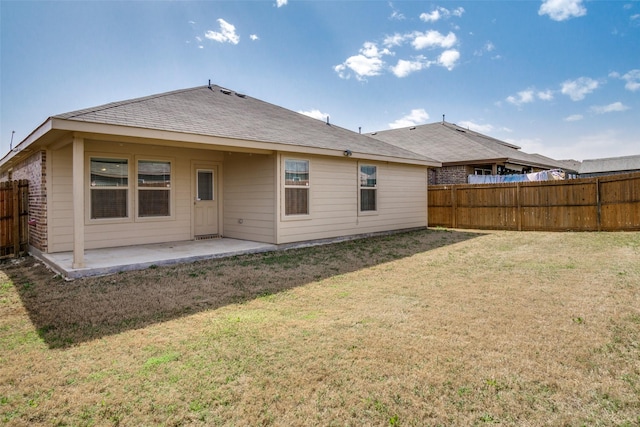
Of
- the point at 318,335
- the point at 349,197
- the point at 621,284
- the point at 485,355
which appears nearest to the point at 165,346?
the point at 318,335

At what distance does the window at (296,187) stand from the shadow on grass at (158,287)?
3.63ft

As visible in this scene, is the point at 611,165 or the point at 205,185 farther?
the point at 611,165

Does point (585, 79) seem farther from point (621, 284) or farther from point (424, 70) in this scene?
point (621, 284)

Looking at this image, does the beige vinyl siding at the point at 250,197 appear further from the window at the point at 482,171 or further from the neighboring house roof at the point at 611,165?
the neighboring house roof at the point at 611,165

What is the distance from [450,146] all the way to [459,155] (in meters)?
1.58

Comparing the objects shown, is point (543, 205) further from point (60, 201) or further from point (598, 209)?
point (60, 201)

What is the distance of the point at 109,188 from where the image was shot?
795 centimetres

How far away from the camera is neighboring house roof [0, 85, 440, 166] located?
6016 millimetres

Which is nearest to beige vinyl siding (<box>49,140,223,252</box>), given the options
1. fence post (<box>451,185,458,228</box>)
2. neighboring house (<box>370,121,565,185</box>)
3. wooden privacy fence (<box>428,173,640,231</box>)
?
fence post (<box>451,185,458,228</box>)

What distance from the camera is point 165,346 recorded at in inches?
126

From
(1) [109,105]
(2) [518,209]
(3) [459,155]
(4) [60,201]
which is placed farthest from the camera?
(3) [459,155]

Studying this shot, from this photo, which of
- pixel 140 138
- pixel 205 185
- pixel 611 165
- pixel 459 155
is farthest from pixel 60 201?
pixel 611 165

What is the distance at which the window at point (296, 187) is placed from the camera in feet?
28.1

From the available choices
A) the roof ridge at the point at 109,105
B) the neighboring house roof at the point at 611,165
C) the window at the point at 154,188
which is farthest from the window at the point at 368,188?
the neighboring house roof at the point at 611,165
